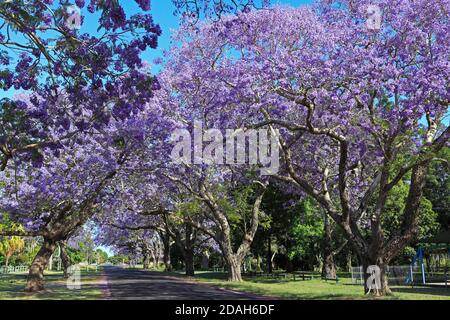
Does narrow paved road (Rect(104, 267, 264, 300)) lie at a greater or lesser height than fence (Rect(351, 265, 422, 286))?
lesser

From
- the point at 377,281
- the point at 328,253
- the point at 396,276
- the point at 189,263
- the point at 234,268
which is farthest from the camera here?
the point at 189,263

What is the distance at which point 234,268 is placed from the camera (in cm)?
2697

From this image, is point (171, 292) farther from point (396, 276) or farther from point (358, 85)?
point (396, 276)

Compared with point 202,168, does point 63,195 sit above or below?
below

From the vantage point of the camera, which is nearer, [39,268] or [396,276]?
[39,268]

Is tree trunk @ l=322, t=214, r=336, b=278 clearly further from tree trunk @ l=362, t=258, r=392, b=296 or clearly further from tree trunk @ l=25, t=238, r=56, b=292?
tree trunk @ l=25, t=238, r=56, b=292

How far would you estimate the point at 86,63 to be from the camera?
8672mm

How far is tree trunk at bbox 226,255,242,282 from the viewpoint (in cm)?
2679

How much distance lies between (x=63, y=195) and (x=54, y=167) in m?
1.37

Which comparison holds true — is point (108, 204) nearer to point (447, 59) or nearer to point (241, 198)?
point (241, 198)

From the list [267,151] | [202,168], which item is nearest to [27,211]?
[202,168]

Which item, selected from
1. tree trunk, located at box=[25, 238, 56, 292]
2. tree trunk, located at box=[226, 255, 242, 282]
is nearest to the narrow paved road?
tree trunk, located at box=[226, 255, 242, 282]

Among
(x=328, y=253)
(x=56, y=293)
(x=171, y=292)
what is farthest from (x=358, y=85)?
(x=328, y=253)

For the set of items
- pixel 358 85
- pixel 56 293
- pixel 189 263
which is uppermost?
pixel 358 85
